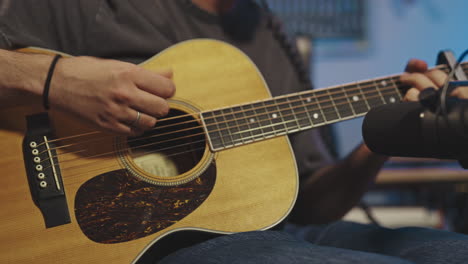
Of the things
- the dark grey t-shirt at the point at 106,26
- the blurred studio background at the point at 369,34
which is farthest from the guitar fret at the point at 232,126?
the blurred studio background at the point at 369,34

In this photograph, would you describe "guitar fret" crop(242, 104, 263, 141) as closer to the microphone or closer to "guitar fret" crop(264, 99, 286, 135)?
"guitar fret" crop(264, 99, 286, 135)

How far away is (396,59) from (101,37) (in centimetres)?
203

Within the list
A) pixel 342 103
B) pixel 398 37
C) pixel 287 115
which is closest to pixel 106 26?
pixel 287 115

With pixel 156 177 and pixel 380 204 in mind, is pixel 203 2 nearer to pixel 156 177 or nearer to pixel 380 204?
pixel 156 177

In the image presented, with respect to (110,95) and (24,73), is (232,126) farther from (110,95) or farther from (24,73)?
(24,73)

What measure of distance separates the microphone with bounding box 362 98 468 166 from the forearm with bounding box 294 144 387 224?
19.4 inches

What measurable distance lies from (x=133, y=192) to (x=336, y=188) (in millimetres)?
634

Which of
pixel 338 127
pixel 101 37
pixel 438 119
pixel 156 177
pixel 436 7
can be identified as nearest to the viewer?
pixel 438 119

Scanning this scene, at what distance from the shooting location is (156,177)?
0.83 meters

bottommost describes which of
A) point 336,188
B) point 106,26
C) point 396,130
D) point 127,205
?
point 336,188

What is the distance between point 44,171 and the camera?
2.66ft

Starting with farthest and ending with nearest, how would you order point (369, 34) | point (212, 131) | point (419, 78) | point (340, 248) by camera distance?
point (369, 34)
point (419, 78)
point (212, 131)
point (340, 248)

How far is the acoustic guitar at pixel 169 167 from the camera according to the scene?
78 centimetres

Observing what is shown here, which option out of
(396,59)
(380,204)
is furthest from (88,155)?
(396,59)
